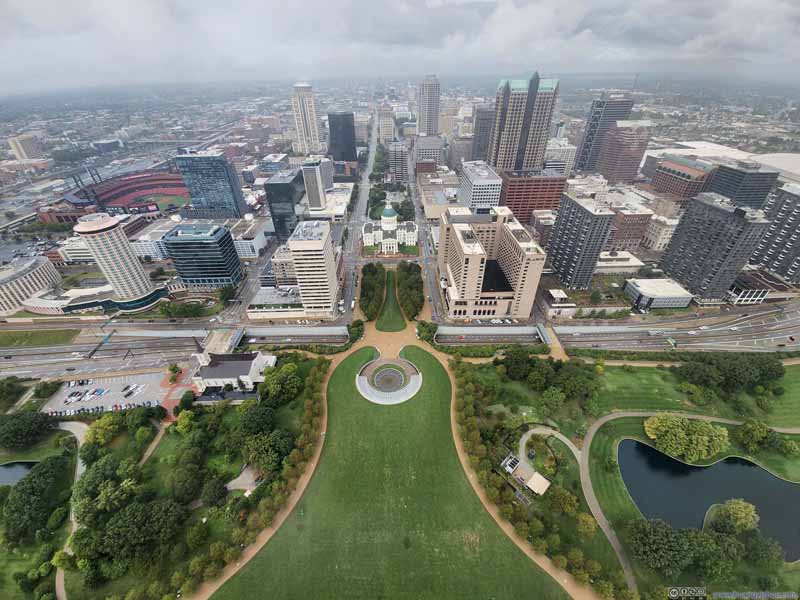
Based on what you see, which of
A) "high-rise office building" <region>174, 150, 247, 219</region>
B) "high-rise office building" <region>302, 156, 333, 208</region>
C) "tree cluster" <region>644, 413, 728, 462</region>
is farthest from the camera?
"high-rise office building" <region>302, 156, 333, 208</region>

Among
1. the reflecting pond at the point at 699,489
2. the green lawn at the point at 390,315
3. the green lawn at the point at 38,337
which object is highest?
the green lawn at the point at 390,315

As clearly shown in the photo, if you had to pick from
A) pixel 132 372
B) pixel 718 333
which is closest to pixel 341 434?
pixel 132 372

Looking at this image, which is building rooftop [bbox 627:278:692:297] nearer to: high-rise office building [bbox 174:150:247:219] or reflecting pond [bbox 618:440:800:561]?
reflecting pond [bbox 618:440:800:561]

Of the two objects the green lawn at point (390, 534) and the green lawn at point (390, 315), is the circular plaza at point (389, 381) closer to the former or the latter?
the green lawn at point (390, 534)

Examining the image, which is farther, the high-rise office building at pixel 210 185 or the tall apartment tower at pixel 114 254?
the high-rise office building at pixel 210 185

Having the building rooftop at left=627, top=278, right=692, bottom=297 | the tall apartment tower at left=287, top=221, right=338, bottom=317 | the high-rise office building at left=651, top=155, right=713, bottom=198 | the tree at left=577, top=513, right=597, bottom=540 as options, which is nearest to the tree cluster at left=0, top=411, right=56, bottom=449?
the tall apartment tower at left=287, top=221, right=338, bottom=317

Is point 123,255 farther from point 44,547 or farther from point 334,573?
point 334,573

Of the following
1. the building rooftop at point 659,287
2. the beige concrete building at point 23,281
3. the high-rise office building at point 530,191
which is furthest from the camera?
the high-rise office building at point 530,191

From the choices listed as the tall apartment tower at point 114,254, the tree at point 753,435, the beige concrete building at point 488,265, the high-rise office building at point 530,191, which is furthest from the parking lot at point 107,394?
the high-rise office building at point 530,191
